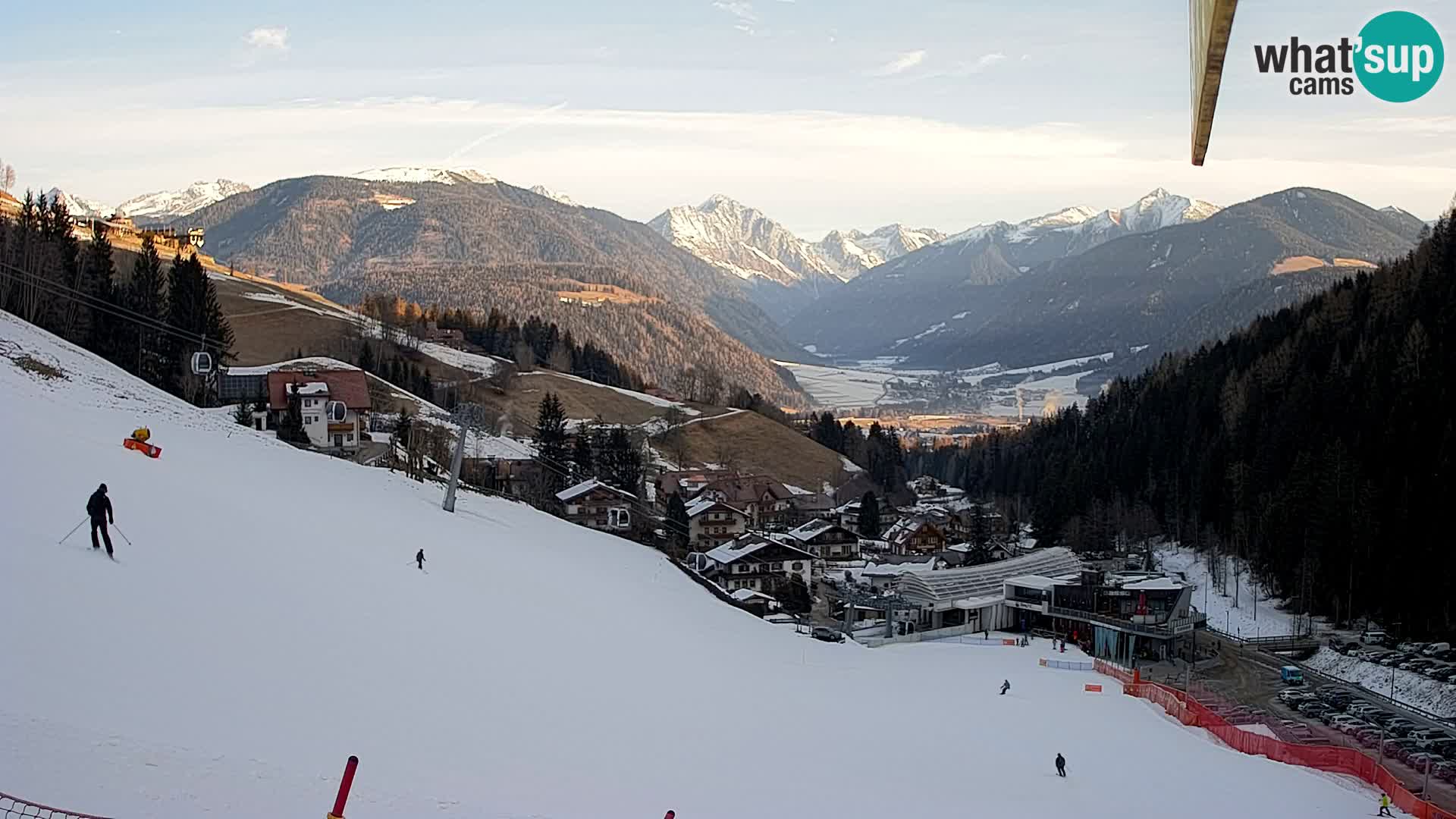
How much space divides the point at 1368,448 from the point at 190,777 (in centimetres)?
5309

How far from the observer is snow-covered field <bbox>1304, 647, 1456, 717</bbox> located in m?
33.5

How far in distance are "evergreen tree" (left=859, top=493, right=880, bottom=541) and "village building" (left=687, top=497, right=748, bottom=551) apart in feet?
39.2

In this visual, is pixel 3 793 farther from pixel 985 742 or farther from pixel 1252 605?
pixel 1252 605

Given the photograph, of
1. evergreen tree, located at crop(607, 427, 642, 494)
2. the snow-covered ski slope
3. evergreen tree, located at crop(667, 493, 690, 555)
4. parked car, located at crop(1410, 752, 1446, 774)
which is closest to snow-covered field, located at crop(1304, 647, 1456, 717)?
parked car, located at crop(1410, 752, 1446, 774)

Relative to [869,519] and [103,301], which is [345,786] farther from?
[869,519]

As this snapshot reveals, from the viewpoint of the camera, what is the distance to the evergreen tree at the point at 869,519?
78438 mm

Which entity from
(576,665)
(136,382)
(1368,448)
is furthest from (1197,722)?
(136,382)

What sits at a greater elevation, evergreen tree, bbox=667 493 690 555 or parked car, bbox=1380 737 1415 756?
parked car, bbox=1380 737 1415 756

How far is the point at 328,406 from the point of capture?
51844mm

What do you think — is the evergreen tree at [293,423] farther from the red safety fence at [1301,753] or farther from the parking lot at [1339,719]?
the parking lot at [1339,719]

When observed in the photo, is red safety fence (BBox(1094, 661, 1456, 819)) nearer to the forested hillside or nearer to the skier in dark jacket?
the forested hillside

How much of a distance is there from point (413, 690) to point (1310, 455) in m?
51.7

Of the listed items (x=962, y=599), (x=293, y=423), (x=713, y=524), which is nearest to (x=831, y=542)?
(x=713, y=524)

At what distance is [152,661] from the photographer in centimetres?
1296
